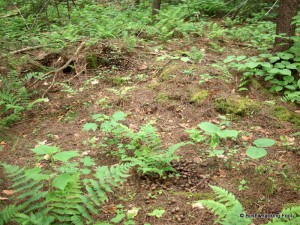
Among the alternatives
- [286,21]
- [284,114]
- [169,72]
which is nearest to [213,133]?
[284,114]

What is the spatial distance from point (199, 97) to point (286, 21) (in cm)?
227

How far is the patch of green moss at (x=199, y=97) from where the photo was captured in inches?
205

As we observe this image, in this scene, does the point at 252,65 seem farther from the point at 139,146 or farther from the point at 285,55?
the point at 139,146

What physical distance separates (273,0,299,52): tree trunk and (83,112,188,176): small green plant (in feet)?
10.8

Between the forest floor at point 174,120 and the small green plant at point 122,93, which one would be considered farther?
the small green plant at point 122,93

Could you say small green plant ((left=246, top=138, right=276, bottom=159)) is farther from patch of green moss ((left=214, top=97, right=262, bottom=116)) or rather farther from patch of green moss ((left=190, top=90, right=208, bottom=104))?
patch of green moss ((left=190, top=90, right=208, bottom=104))

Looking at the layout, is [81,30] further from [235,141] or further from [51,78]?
[235,141]

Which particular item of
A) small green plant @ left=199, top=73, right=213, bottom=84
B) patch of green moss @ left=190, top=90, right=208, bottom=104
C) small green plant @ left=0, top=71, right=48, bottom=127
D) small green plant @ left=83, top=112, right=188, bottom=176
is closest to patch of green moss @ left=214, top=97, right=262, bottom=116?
patch of green moss @ left=190, top=90, right=208, bottom=104

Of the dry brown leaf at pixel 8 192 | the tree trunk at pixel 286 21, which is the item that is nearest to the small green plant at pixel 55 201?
the dry brown leaf at pixel 8 192

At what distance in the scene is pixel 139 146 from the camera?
4.11m

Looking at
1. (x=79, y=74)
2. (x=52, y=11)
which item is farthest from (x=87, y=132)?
(x=52, y=11)

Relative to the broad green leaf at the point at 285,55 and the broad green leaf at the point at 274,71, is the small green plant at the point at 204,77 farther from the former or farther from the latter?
the broad green leaf at the point at 285,55

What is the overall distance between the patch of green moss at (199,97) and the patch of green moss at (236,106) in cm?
24

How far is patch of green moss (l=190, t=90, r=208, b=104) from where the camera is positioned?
5219mm
